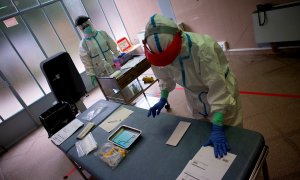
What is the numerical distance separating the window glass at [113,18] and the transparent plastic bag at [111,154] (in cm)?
449

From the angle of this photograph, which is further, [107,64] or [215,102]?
[107,64]

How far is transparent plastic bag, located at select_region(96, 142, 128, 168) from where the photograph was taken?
4.41 feet

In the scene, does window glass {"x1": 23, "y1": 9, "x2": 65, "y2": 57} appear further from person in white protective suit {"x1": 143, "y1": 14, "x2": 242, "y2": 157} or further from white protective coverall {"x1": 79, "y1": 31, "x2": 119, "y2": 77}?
person in white protective suit {"x1": 143, "y1": 14, "x2": 242, "y2": 157}

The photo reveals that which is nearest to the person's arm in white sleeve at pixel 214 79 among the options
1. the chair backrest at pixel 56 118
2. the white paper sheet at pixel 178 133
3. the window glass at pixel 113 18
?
the white paper sheet at pixel 178 133

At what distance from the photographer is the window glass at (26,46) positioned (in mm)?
4094

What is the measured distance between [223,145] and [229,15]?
299 cm

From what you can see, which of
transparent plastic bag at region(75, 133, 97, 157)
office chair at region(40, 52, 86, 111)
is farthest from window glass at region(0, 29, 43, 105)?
transparent plastic bag at region(75, 133, 97, 157)

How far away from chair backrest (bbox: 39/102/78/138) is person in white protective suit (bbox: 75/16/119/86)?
83 centimetres

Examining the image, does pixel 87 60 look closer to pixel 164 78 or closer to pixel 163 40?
pixel 164 78

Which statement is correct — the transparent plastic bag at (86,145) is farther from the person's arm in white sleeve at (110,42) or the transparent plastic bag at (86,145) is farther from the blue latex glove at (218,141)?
the person's arm in white sleeve at (110,42)

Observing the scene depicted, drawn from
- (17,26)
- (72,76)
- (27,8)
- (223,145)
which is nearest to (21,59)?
(17,26)

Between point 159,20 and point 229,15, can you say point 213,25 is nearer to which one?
point 229,15

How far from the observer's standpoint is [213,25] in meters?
3.85

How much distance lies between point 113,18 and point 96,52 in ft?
8.39
